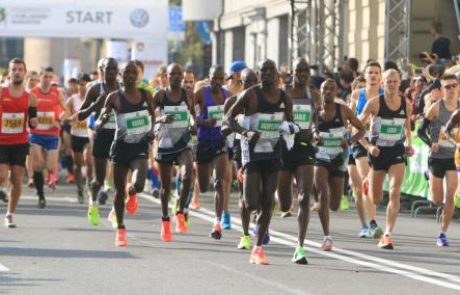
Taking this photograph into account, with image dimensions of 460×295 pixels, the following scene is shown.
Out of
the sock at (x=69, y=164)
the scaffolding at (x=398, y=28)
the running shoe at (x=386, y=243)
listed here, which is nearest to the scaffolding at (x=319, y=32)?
the scaffolding at (x=398, y=28)

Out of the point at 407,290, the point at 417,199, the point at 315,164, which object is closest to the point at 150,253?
the point at 315,164

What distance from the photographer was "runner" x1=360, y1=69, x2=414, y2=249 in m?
16.1

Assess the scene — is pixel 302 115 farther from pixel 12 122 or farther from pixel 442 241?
pixel 12 122

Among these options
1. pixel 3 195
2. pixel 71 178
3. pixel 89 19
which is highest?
pixel 89 19

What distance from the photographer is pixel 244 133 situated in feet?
45.4

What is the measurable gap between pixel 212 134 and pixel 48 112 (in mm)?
6644

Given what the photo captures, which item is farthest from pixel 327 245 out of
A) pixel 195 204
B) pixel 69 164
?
pixel 69 164

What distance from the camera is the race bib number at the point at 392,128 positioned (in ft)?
52.9

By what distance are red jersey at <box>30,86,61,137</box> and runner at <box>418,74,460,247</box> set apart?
7633mm

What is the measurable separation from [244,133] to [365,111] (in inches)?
107

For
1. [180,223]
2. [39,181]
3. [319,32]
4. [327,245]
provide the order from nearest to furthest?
[327,245] → [180,223] → [39,181] → [319,32]

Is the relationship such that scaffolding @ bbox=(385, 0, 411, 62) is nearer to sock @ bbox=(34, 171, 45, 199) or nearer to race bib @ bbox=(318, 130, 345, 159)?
sock @ bbox=(34, 171, 45, 199)

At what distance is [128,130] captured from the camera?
15.6m

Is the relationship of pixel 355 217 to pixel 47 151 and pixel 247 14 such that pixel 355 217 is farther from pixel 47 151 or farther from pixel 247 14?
pixel 247 14
